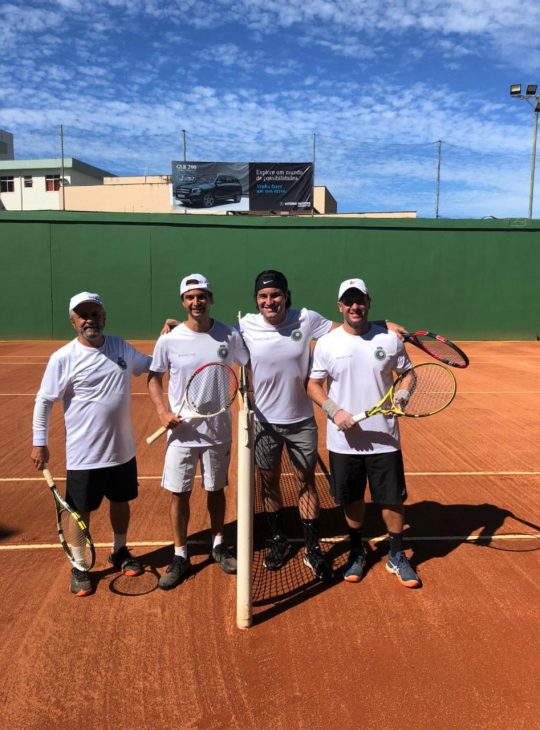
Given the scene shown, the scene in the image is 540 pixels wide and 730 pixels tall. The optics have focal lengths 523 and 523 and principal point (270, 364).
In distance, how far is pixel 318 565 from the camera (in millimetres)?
3633

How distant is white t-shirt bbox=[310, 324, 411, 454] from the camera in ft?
11.1

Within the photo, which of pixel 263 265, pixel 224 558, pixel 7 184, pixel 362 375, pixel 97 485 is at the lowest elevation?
pixel 224 558

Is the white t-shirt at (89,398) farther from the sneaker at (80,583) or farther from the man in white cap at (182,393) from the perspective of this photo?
the sneaker at (80,583)

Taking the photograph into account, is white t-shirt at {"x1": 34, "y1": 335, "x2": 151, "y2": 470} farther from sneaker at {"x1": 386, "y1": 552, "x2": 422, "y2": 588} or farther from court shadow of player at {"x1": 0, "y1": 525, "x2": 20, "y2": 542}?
sneaker at {"x1": 386, "y1": 552, "x2": 422, "y2": 588}

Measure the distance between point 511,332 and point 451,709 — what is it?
18.6 metres

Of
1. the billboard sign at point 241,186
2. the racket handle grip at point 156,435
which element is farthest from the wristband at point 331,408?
the billboard sign at point 241,186

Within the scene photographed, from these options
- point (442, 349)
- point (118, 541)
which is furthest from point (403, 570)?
point (118, 541)

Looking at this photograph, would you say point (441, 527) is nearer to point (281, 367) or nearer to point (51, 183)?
point (281, 367)

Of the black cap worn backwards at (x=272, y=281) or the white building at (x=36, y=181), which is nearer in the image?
the black cap worn backwards at (x=272, y=281)

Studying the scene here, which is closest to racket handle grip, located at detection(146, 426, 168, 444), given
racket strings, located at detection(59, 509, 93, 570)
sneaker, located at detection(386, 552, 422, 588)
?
racket strings, located at detection(59, 509, 93, 570)

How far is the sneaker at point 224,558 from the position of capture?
367 cm

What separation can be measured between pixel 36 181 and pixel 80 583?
4698 cm

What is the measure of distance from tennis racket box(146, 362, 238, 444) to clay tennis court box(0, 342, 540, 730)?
116 cm

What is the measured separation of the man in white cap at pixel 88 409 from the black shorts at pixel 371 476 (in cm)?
144
